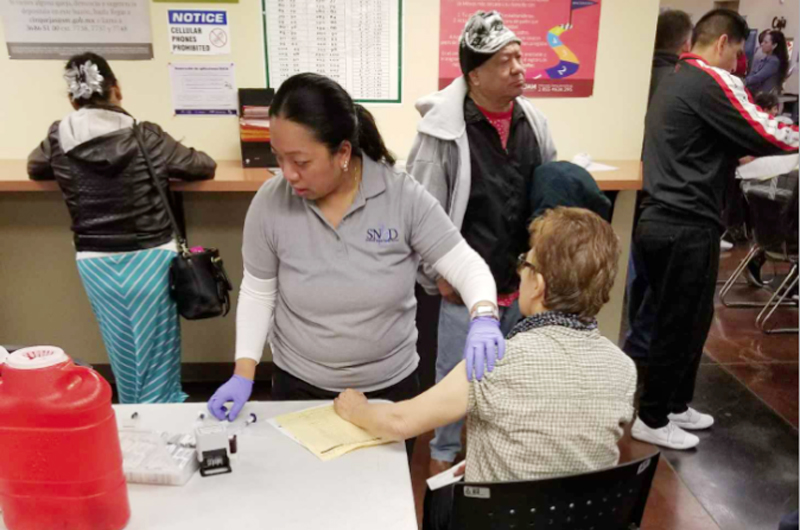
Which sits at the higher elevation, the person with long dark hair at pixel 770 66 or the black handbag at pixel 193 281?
the person with long dark hair at pixel 770 66

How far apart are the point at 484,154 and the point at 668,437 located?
1437mm

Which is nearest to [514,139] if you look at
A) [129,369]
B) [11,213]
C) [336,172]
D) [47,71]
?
[336,172]

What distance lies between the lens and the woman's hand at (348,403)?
4.25ft

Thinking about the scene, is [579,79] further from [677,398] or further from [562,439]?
[562,439]

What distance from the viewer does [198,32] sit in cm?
260

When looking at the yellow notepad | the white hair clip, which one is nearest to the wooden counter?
the white hair clip

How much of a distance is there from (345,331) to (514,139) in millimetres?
963

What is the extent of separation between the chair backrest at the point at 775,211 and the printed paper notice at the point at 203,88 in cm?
293

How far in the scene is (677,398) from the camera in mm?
2584

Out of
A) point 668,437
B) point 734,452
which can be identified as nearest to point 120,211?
point 668,437

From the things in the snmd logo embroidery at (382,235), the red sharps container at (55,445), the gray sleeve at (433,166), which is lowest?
the red sharps container at (55,445)

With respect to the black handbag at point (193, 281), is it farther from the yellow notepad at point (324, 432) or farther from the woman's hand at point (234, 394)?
the yellow notepad at point (324, 432)

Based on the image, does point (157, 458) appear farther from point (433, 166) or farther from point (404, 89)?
point (404, 89)

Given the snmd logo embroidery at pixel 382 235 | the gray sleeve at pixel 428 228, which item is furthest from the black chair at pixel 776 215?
Result: the snmd logo embroidery at pixel 382 235
